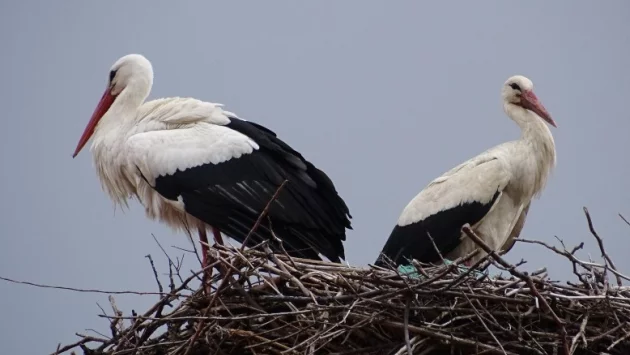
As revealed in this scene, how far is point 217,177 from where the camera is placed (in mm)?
7418

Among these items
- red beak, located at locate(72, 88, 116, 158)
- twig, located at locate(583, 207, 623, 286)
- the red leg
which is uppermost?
red beak, located at locate(72, 88, 116, 158)

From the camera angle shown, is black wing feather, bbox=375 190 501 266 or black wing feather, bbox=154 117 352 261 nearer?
black wing feather, bbox=154 117 352 261

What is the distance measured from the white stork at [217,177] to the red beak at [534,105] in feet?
5.53

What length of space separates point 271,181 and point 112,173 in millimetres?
953

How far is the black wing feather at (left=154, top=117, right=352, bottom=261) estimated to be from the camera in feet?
23.4

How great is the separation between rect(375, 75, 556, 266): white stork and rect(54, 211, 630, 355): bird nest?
1.94 meters

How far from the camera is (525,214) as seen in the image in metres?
8.21

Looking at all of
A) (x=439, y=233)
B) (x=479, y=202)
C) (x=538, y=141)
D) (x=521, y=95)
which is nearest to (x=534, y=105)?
(x=521, y=95)

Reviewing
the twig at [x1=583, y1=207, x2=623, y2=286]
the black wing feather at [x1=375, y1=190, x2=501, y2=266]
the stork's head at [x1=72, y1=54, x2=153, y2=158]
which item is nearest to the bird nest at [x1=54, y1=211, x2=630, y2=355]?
the twig at [x1=583, y1=207, x2=623, y2=286]

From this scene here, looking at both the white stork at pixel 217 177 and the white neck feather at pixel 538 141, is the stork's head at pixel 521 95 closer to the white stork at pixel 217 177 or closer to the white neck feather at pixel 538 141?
the white neck feather at pixel 538 141

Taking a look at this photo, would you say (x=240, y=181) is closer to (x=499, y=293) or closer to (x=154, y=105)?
(x=154, y=105)

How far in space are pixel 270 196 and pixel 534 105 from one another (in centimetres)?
198

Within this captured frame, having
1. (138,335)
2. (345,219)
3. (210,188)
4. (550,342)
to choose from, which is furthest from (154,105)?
(550,342)

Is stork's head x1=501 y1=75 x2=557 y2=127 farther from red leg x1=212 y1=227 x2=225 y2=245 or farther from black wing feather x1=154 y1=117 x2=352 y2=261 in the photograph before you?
red leg x1=212 y1=227 x2=225 y2=245
